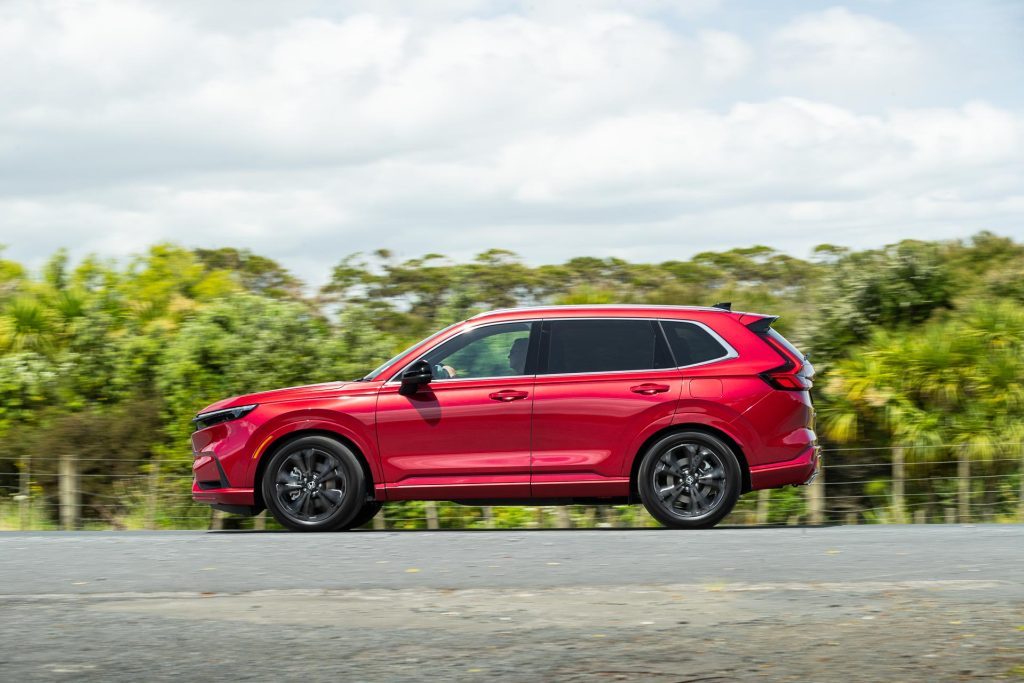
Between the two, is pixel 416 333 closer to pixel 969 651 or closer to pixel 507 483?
pixel 507 483

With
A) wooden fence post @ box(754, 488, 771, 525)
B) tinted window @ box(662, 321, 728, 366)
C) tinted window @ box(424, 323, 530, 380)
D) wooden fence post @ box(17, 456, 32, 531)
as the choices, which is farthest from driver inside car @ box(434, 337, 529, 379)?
wooden fence post @ box(17, 456, 32, 531)

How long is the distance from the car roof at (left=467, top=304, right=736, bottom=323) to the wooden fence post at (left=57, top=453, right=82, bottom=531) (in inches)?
339

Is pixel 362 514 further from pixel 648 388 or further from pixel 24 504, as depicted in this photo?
pixel 24 504

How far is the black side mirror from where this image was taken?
10.6 metres

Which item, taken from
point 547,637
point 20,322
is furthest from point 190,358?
point 547,637

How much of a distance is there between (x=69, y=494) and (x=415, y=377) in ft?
28.2

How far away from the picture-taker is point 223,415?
36.0 feet

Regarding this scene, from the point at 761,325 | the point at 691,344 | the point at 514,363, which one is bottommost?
the point at 514,363

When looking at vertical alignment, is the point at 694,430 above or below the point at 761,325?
below

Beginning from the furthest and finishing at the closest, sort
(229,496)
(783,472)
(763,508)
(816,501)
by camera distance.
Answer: (763,508), (816,501), (229,496), (783,472)

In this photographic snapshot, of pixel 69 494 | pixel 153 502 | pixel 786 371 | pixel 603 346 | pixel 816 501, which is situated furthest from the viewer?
pixel 153 502

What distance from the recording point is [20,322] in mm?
24922

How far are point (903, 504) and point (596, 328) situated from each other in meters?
7.86

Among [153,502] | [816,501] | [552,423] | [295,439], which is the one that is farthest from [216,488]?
[816,501]
